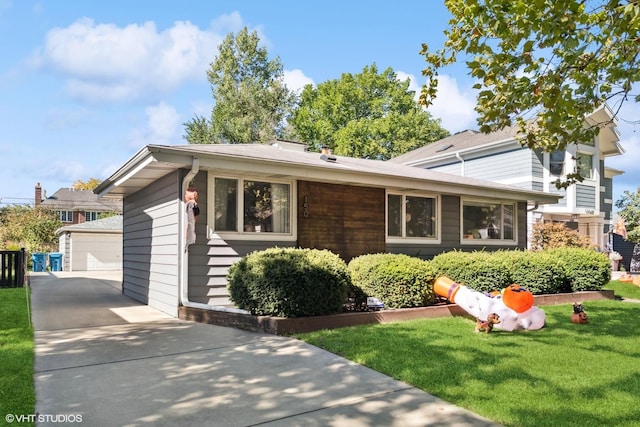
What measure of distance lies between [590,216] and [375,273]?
14.8 metres

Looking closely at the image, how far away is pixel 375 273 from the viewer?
752 cm

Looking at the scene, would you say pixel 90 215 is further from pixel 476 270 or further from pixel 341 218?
pixel 476 270

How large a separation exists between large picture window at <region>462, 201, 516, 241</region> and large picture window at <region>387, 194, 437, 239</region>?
→ 43.4 inches

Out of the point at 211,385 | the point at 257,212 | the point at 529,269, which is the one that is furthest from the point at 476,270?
the point at 211,385

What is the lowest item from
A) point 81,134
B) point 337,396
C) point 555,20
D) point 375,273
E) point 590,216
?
point 337,396

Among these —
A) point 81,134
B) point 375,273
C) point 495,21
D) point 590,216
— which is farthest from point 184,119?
point 495,21

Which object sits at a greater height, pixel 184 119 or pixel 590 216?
pixel 184 119

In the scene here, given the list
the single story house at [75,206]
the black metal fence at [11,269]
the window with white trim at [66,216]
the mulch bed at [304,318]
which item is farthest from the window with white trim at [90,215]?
the mulch bed at [304,318]

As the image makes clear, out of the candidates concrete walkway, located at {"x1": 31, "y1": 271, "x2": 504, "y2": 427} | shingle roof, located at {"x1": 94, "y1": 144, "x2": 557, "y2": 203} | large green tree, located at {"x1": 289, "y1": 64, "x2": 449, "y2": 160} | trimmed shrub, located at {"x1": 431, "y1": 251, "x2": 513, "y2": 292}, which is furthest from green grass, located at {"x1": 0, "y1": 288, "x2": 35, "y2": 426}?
large green tree, located at {"x1": 289, "y1": 64, "x2": 449, "y2": 160}

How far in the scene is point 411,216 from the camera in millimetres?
10742

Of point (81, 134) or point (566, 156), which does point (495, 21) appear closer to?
point (566, 156)

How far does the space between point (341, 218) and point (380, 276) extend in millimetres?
2283

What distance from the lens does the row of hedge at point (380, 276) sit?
6309 mm

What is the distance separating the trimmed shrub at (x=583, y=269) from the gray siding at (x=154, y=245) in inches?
Answer: 334
